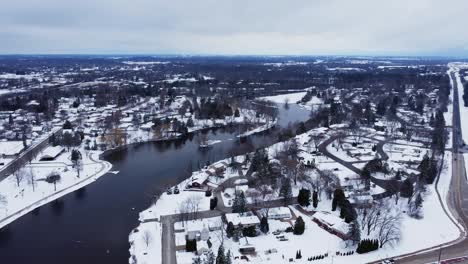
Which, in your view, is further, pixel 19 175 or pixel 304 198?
pixel 19 175

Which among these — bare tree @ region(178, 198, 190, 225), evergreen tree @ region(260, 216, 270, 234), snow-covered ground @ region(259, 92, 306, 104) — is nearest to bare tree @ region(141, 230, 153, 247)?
bare tree @ region(178, 198, 190, 225)

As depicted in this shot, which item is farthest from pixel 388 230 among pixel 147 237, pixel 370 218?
pixel 147 237

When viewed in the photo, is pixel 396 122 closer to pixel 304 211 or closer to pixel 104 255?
pixel 304 211

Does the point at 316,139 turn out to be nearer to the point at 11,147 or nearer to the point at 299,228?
the point at 299,228

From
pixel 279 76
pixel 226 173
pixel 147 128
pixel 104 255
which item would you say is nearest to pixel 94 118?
pixel 147 128

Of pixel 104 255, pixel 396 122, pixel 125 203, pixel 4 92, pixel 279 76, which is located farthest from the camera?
A: pixel 279 76
